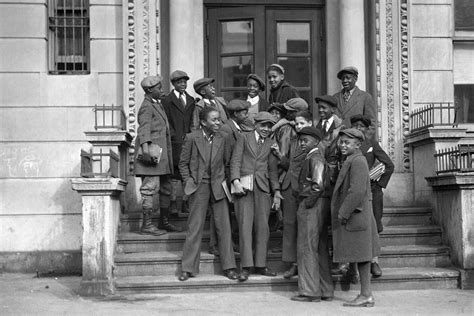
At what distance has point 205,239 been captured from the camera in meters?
10.9

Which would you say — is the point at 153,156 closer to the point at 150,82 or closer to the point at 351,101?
the point at 150,82

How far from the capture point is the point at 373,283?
Result: 1007 centimetres

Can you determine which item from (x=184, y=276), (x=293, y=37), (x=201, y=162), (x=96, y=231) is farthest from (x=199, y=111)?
(x=293, y=37)

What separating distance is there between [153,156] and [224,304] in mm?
2487

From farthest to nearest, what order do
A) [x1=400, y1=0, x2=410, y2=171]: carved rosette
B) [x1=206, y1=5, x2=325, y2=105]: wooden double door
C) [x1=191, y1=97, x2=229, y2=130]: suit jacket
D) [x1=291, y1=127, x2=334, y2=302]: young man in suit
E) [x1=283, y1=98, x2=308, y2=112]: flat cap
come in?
1. [x1=206, y1=5, x2=325, y2=105]: wooden double door
2. [x1=400, y1=0, x2=410, y2=171]: carved rosette
3. [x1=191, y1=97, x2=229, y2=130]: suit jacket
4. [x1=283, y1=98, x2=308, y2=112]: flat cap
5. [x1=291, y1=127, x2=334, y2=302]: young man in suit

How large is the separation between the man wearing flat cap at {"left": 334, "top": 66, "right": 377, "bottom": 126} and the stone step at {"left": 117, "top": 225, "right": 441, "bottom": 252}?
67.0 inches

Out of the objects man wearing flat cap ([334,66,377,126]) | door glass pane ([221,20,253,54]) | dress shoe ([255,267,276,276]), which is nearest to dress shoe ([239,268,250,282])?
dress shoe ([255,267,276,276])

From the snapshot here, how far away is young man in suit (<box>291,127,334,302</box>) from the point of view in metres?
9.31

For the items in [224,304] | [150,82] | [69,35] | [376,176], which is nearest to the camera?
[224,304]

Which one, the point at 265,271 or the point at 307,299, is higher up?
the point at 265,271

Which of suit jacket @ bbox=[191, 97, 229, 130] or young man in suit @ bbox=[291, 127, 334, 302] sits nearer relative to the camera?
young man in suit @ bbox=[291, 127, 334, 302]

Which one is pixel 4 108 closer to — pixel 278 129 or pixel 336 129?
pixel 278 129

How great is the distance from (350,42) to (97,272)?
5718 millimetres

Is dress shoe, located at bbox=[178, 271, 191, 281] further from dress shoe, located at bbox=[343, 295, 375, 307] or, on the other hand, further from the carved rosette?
the carved rosette
